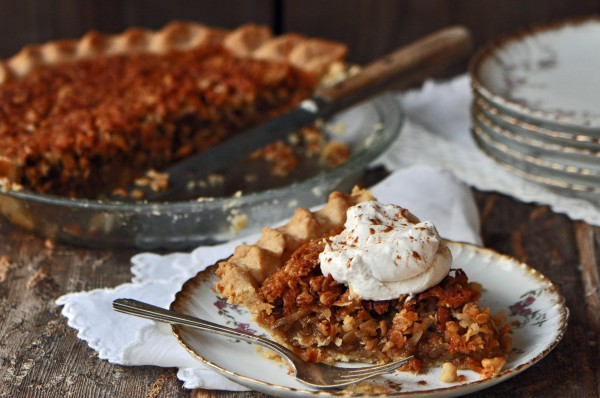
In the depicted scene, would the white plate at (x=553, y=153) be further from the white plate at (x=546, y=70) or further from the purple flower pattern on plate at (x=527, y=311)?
the purple flower pattern on plate at (x=527, y=311)

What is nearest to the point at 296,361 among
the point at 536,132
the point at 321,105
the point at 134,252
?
the point at 134,252

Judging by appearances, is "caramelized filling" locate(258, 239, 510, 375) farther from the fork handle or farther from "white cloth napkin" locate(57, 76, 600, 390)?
"white cloth napkin" locate(57, 76, 600, 390)

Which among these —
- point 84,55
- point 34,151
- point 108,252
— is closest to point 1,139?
point 34,151

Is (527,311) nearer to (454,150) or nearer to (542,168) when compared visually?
(542,168)

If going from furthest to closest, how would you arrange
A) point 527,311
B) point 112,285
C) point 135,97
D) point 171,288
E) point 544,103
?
point 135,97, point 544,103, point 112,285, point 171,288, point 527,311

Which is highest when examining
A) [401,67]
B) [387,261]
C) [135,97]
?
[387,261]

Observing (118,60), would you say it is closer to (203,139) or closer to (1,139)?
(203,139)

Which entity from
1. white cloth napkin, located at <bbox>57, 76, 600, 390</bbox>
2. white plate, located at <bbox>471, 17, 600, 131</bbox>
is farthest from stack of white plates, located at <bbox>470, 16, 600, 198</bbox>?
white cloth napkin, located at <bbox>57, 76, 600, 390</bbox>
